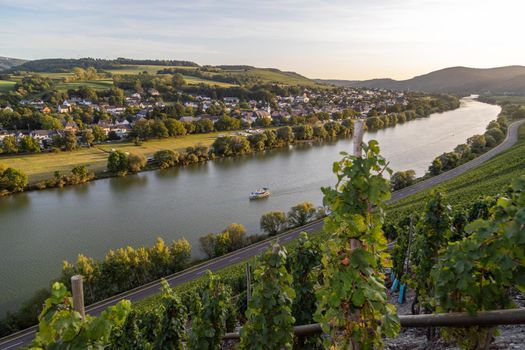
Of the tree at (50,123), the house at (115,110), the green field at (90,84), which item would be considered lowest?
the tree at (50,123)

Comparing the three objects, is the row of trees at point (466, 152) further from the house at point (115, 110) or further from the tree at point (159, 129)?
the house at point (115, 110)

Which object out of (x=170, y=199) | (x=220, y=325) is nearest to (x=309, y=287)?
(x=220, y=325)

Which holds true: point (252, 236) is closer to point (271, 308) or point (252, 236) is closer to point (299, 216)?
point (299, 216)

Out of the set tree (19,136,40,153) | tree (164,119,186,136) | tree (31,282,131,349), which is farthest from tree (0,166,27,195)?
tree (31,282,131,349)

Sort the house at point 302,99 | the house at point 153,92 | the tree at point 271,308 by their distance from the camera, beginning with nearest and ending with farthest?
the tree at point 271,308, the house at point 153,92, the house at point 302,99

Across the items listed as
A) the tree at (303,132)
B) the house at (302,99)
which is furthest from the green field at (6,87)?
the house at (302,99)

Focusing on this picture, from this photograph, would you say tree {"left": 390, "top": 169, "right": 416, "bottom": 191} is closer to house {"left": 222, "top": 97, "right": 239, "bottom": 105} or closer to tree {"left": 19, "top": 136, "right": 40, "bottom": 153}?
tree {"left": 19, "top": 136, "right": 40, "bottom": 153}
